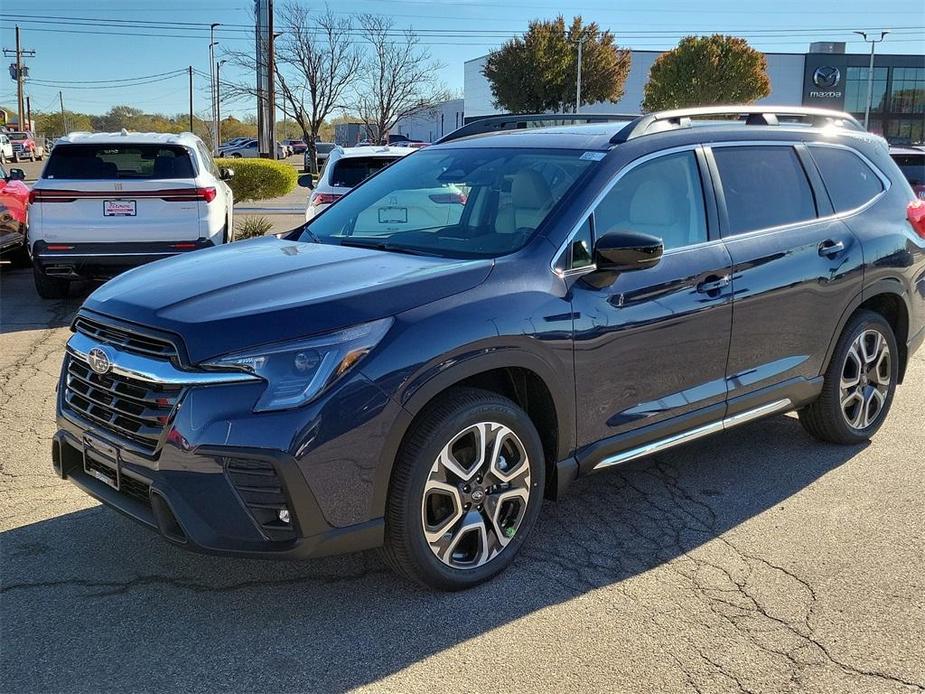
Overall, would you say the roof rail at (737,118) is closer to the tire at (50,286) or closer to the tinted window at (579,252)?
the tinted window at (579,252)

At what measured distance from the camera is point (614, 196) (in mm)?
3963

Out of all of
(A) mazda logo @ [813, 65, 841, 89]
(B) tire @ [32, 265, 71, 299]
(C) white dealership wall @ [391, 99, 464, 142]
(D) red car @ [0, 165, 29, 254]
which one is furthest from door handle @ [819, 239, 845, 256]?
(C) white dealership wall @ [391, 99, 464, 142]

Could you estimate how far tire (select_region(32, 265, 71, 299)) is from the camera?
31.2ft

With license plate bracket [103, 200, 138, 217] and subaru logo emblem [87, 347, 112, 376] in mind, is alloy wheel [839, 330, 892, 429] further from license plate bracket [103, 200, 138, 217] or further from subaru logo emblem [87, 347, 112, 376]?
license plate bracket [103, 200, 138, 217]

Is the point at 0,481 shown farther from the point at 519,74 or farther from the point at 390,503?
the point at 519,74

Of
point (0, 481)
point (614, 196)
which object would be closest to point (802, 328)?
point (614, 196)

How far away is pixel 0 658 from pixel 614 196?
3.00 m

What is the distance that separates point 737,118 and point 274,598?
364 cm

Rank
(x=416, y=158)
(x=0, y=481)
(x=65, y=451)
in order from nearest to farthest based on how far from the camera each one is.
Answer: (x=65, y=451)
(x=0, y=481)
(x=416, y=158)

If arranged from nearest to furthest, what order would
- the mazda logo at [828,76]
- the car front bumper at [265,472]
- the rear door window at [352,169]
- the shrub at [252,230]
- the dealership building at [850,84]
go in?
the car front bumper at [265,472]
the rear door window at [352,169]
the shrub at [252,230]
the dealership building at [850,84]
the mazda logo at [828,76]

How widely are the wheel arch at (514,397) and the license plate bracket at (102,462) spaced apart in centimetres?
97

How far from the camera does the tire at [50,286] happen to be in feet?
31.2

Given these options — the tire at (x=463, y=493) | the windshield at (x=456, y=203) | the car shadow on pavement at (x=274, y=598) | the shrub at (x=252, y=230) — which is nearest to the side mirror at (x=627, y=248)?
the windshield at (x=456, y=203)

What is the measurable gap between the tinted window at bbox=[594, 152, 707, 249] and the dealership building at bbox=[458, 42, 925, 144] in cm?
6723
